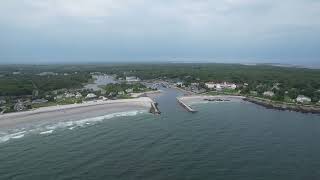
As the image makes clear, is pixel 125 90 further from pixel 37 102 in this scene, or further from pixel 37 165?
pixel 37 165

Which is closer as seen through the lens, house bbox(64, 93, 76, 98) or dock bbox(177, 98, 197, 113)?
dock bbox(177, 98, 197, 113)

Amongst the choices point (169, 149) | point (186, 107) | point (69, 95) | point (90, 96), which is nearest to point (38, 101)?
point (69, 95)

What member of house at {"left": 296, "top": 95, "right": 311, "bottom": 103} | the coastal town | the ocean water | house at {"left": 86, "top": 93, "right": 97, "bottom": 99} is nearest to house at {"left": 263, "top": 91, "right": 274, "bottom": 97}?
the coastal town

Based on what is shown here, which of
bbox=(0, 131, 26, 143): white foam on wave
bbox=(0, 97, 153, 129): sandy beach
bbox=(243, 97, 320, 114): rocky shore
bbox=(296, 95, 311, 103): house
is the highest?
bbox=(296, 95, 311, 103): house

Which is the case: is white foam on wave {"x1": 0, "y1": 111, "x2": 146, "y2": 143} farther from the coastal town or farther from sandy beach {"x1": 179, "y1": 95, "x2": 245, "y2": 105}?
sandy beach {"x1": 179, "y1": 95, "x2": 245, "y2": 105}

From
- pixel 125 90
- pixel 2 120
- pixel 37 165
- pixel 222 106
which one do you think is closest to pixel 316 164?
pixel 37 165

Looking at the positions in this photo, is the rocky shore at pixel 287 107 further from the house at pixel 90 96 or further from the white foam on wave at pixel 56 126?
the house at pixel 90 96

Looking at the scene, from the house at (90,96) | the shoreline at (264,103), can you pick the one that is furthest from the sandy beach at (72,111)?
the shoreline at (264,103)
